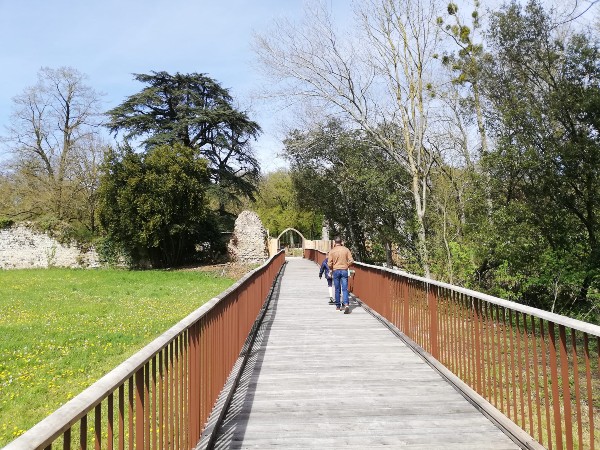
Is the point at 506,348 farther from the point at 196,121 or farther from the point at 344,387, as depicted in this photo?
the point at 196,121

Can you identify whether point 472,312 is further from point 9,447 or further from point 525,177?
point 525,177

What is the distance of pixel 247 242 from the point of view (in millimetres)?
31922

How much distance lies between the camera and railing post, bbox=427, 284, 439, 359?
6125 millimetres

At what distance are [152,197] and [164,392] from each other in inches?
1059

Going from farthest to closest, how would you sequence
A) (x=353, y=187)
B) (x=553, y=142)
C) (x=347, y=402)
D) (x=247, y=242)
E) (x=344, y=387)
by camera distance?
1. (x=247, y=242)
2. (x=353, y=187)
3. (x=553, y=142)
4. (x=344, y=387)
5. (x=347, y=402)

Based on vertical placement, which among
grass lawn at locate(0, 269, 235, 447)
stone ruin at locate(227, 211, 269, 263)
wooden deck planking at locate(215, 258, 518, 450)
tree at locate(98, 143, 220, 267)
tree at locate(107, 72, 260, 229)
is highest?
tree at locate(107, 72, 260, 229)

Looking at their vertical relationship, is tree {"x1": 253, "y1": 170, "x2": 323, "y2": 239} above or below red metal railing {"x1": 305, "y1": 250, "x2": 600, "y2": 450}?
above

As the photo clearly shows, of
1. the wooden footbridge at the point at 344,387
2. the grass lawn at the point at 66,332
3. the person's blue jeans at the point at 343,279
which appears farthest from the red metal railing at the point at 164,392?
the person's blue jeans at the point at 343,279

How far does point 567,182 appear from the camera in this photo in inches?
508

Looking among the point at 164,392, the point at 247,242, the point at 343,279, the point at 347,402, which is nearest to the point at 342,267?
the point at 343,279

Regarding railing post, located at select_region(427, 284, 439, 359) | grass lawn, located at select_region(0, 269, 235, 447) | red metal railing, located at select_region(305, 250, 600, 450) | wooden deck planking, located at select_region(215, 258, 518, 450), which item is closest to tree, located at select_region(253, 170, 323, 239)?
grass lawn, located at select_region(0, 269, 235, 447)

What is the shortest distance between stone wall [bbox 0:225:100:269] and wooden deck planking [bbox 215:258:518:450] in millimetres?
29764

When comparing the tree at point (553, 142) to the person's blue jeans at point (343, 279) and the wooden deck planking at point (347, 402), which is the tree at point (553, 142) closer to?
the person's blue jeans at point (343, 279)

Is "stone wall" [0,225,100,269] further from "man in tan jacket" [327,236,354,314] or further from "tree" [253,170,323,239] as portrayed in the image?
"man in tan jacket" [327,236,354,314]
